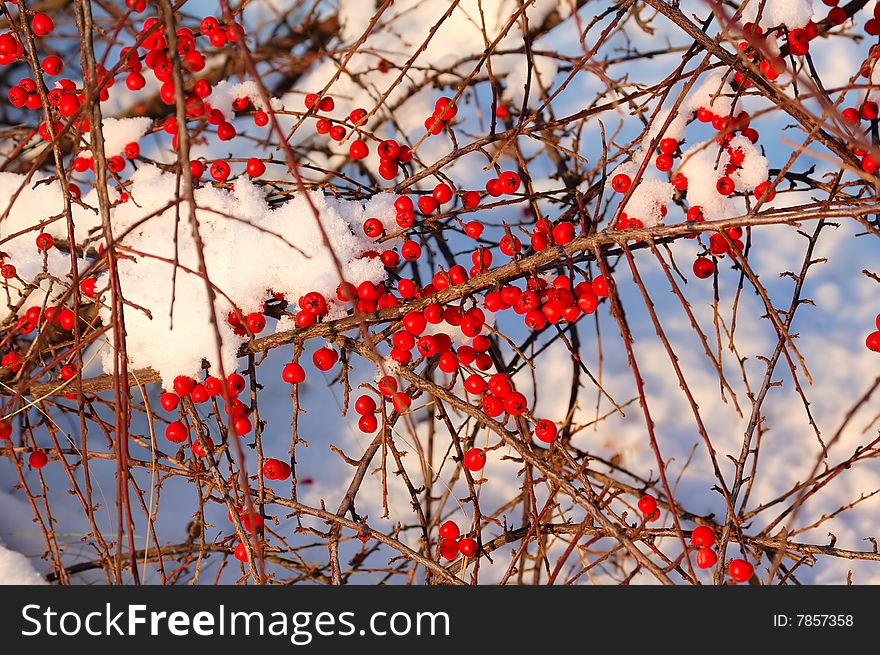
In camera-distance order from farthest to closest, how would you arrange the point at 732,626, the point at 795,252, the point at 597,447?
the point at 795,252 → the point at 597,447 → the point at 732,626

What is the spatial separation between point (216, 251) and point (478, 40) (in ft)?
5.00

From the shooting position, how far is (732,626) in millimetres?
1287

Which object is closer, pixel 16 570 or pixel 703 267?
pixel 703 267

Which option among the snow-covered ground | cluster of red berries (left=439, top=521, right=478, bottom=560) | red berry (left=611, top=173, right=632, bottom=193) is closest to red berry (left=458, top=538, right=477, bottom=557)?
cluster of red berries (left=439, top=521, right=478, bottom=560)

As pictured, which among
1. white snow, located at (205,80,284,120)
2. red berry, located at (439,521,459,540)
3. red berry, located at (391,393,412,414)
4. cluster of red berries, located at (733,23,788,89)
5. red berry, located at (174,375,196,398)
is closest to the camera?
red berry, located at (391,393,412,414)

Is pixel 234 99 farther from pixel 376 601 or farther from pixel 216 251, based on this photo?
pixel 376 601

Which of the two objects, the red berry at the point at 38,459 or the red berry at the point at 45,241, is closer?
the red berry at the point at 45,241

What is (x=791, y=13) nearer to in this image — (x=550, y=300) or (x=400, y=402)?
(x=550, y=300)

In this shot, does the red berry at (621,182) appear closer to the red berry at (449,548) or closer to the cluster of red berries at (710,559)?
the cluster of red berries at (710,559)

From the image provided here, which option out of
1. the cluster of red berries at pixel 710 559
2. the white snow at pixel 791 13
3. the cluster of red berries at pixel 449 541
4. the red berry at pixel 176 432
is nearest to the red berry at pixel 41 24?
the red berry at pixel 176 432

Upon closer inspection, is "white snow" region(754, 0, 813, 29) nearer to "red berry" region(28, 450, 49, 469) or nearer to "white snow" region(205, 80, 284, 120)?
"white snow" region(205, 80, 284, 120)

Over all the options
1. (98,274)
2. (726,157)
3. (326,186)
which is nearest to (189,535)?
(98,274)

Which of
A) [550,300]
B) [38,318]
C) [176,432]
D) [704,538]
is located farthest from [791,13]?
[38,318]

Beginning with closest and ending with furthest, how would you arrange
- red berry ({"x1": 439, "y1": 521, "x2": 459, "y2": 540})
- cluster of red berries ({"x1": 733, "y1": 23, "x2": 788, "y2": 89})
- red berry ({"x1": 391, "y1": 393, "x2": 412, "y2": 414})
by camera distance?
red berry ({"x1": 391, "y1": 393, "x2": 412, "y2": 414}) < cluster of red berries ({"x1": 733, "y1": 23, "x2": 788, "y2": 89}) < red berry ({"x1": 439, "y1": 521, "x2": 459, "y2": 540})
